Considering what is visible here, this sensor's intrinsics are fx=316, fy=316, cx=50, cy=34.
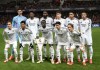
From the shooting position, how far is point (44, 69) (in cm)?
1756

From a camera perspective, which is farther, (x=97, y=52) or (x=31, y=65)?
(x=97, y=52)

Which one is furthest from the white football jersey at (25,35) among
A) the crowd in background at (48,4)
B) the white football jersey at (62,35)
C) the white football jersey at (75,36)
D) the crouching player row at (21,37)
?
the crowd in background at (48,4)

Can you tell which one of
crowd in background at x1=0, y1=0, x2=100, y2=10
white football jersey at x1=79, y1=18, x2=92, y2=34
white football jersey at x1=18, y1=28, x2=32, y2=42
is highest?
crowd in background at x1=0, y1=0, x2=100, y2=10

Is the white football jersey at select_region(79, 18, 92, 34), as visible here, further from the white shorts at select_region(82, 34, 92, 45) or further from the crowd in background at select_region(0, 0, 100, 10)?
the crowd in background at select_region(0, 0, 100, 10)

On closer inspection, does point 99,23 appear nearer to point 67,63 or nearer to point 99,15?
point 99,15

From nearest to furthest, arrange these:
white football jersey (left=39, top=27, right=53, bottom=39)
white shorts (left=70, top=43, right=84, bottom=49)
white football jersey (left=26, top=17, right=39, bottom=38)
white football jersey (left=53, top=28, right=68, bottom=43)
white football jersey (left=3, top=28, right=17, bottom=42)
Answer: white shorts (left=70, top=43, right=84, bottom=49) < white football jersey (left=53, top=28, right=68, bottom=43) < white football jersey (left=3, top=28, right=17, bottom=42) < white football jersey (left=39, top=27, right=53, bottom=39) < white football jersey (left=26, top=17, right=39, bottom=38)

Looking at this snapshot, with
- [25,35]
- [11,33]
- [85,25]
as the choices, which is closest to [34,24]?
[25,35]

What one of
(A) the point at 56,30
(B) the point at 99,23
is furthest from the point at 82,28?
(B) the point at 99,23

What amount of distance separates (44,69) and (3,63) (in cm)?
279

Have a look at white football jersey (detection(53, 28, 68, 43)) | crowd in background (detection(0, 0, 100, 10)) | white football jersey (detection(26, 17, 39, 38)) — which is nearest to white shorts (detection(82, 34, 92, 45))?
white football jersey (detection(53, 28, 68, 43))

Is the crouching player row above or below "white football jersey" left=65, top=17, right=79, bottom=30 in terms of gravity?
below

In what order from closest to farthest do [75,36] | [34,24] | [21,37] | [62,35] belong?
[75,36]
[62,35]
[21,37]
[34,24]

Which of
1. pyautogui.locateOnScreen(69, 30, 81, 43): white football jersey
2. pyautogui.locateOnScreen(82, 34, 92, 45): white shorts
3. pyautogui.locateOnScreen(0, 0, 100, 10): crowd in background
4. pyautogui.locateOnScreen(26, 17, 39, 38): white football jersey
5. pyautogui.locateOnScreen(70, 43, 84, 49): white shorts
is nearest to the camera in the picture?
pyautogui.locateOnScreen(69, 30, 81, 43): white football jersey

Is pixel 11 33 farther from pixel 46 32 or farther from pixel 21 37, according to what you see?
pixel 46 32
